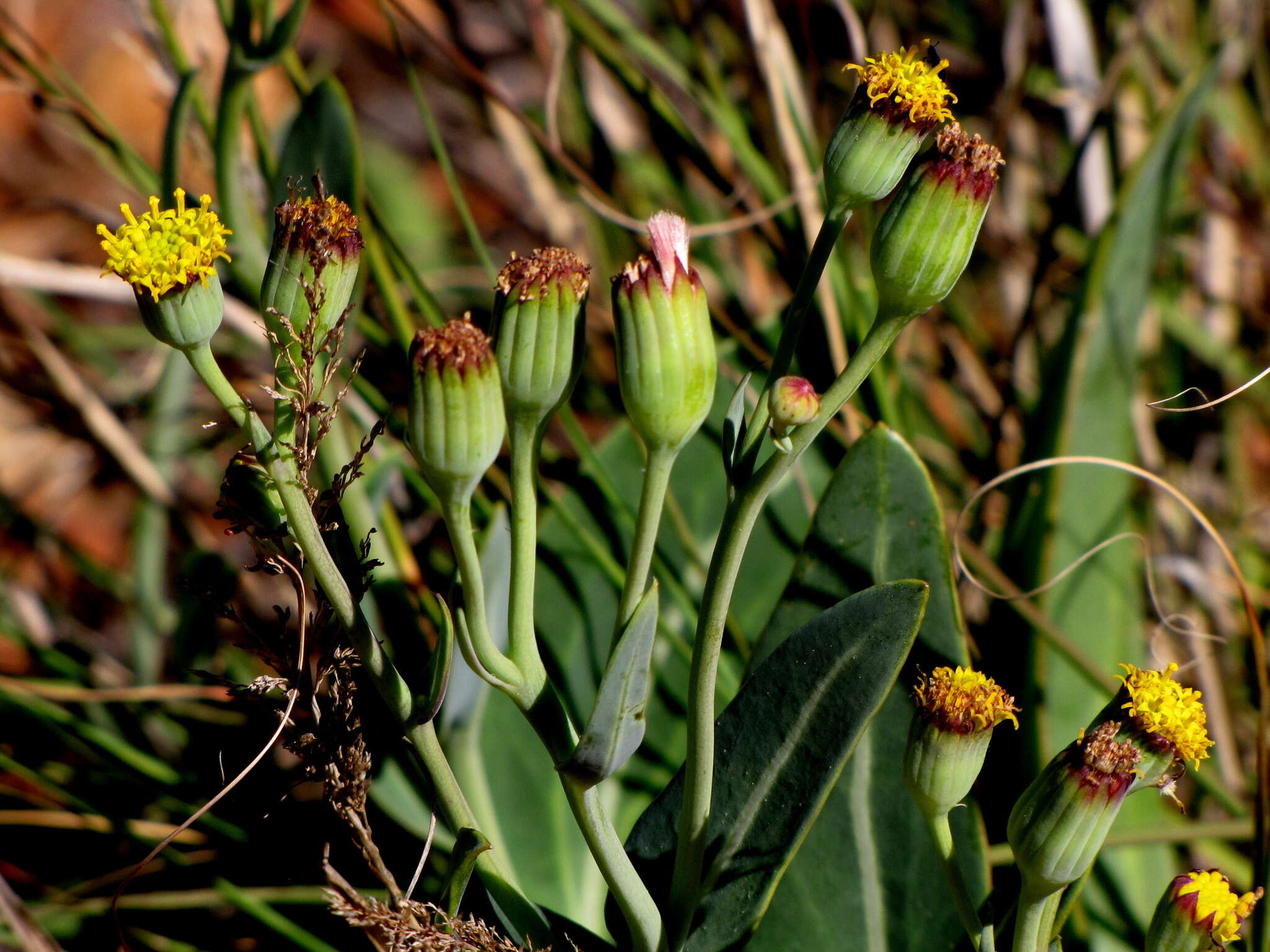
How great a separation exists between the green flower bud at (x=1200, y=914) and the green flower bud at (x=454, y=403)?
0.48m

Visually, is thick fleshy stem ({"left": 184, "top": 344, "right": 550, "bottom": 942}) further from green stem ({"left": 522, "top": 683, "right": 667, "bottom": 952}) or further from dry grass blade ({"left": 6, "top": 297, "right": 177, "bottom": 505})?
dry grass blade ({"left": 6, "top": 297, "right": 177, "bottom": 505})

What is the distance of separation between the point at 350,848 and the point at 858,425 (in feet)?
2.45

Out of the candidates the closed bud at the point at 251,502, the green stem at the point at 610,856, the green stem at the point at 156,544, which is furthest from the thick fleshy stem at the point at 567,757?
the green stem at the point at 156,544

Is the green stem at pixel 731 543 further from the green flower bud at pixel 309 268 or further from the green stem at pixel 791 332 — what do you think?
the green flower bud at pixel 309 268

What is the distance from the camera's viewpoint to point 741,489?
63 cm

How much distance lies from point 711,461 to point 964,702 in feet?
2.15

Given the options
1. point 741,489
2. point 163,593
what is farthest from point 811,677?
point 163,593

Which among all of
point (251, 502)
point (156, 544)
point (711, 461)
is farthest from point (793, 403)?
point (156, 544)

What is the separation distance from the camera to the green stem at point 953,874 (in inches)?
26.3

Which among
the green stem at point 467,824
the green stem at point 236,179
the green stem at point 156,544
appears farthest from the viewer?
the green stem at point 156,544

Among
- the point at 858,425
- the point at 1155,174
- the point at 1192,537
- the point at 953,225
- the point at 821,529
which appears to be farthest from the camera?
the point at 1192,537

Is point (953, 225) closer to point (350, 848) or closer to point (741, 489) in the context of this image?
point (741, 489)

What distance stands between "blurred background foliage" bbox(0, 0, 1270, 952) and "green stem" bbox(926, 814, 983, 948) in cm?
16

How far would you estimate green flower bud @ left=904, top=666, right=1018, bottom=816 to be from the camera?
65 centimetres
